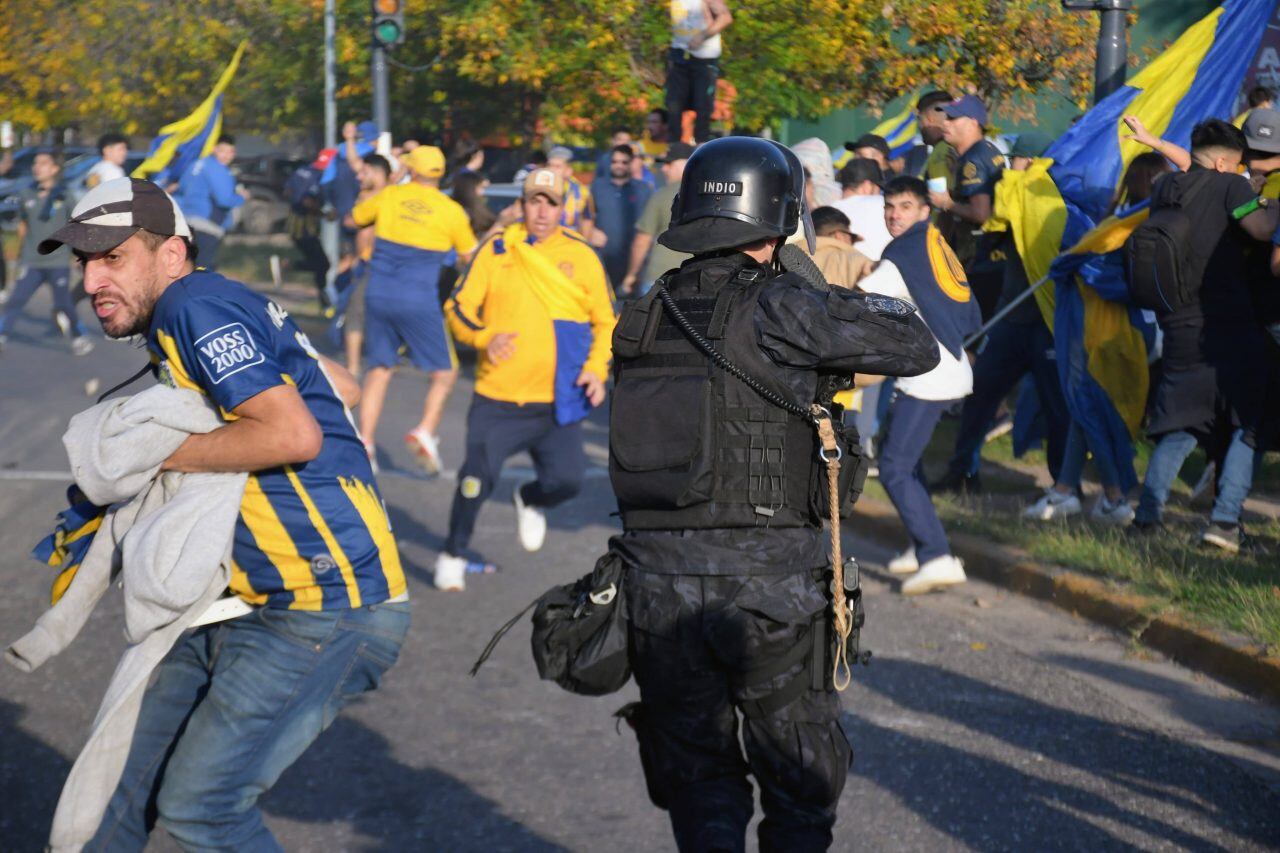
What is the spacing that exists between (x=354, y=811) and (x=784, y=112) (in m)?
12.5

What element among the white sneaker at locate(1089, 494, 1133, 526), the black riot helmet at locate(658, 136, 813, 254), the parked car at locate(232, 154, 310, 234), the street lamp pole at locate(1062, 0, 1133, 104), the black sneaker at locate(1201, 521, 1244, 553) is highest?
the black riot helmet at locate(658, 136, 813, 254)

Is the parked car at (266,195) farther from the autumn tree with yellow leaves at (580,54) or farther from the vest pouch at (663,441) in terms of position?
the vest pouch at (663,441)

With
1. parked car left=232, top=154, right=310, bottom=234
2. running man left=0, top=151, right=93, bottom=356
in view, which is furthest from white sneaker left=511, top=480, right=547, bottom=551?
parked car left=232, top=154, right=310, bottom=234

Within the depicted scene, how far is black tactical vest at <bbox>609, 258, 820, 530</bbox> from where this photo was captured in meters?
3.43

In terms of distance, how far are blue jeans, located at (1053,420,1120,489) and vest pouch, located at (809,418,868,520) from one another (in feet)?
18.5

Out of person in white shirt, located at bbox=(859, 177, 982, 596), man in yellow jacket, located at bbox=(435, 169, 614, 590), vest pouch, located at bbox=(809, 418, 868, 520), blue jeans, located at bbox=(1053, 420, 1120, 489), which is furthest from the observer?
blue jeans, located at bbox=(1053, 420, 1120, 489)

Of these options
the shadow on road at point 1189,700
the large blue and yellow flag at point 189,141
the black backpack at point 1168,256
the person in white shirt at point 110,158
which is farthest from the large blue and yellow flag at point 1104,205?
the person in white shirt at point 110,158

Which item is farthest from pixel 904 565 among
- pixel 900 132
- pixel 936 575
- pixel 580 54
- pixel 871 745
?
pixel 580 54

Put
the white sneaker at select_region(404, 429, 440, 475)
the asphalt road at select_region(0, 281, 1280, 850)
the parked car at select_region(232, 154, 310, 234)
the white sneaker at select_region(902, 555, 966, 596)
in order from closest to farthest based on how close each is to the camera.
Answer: the asphalt road at select_region(0, 281, 1280, 850)
the white sneaker at select_region(902, 555, 966, 596)
the white sneaker at select_region(404, 429, 440, 475)
the parked car at select_region(232, 154, 310, 234)

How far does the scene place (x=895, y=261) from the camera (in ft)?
24.2

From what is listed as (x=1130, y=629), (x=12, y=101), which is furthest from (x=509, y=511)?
(x=12, y=101)

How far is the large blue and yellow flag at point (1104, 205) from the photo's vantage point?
28.4 ft

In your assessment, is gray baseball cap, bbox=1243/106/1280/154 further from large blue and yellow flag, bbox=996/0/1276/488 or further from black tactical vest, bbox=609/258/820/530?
black tactical vest, bbox=609/258/820/530

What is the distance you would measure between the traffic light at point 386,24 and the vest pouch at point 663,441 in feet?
47.0
